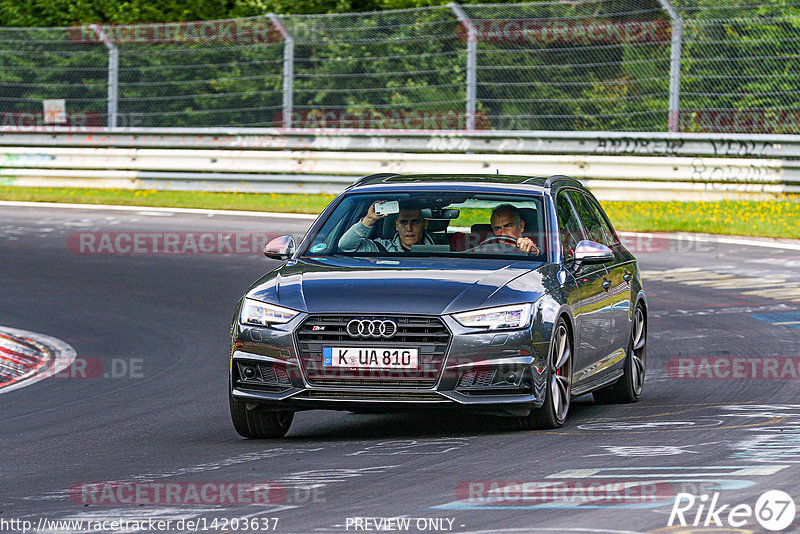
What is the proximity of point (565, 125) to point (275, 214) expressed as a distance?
5.01 m

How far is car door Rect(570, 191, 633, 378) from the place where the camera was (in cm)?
987

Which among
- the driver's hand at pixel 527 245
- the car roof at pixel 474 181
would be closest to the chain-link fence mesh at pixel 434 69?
the car roof at pixel 474 181

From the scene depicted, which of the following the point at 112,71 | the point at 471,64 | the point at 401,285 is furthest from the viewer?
the point at 112,71

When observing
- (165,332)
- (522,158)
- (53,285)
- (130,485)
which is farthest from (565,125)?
(130,485)

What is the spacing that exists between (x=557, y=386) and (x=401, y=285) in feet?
3.67

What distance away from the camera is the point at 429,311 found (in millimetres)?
8102

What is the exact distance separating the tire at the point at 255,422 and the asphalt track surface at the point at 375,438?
11 centimetres

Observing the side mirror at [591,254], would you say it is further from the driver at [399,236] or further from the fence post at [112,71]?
the fence post at [112,71]

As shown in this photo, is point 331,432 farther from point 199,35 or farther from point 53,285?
point 199,35

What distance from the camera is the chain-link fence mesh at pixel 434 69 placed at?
23.2 metres

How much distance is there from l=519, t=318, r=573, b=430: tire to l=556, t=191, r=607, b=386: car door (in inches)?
6.6

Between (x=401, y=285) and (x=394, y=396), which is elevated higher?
(x=401, y=285)

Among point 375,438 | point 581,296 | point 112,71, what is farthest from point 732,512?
point 112,71

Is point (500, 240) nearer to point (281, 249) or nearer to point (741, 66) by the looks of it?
point (281, 249)
